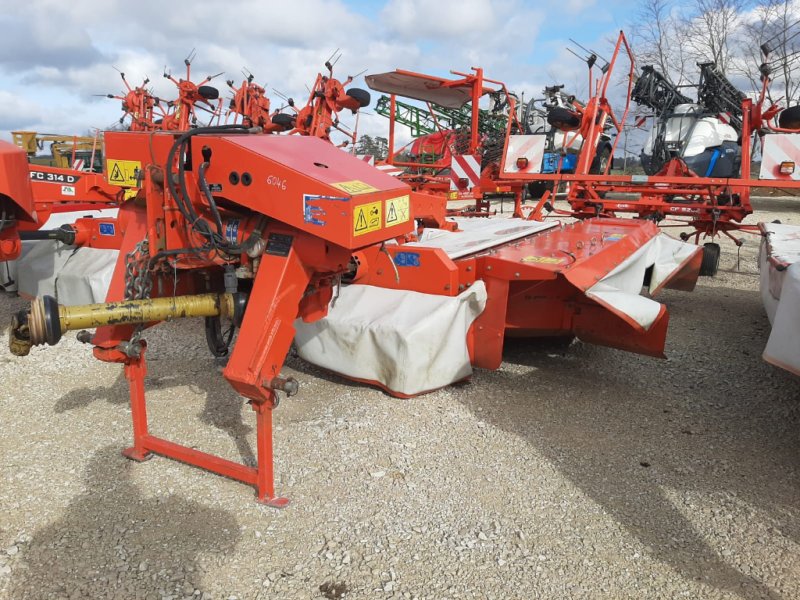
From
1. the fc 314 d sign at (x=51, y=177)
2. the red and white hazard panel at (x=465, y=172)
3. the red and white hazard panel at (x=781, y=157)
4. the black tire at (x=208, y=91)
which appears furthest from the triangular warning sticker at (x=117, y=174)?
the black tire at (x=208, y=91)

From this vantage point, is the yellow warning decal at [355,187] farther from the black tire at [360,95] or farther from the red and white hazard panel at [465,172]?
the red and white hazard panel at [465,172]

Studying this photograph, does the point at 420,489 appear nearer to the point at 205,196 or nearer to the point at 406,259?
the point at 406,259

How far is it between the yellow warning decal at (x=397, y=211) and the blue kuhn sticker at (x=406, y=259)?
2.44 ft

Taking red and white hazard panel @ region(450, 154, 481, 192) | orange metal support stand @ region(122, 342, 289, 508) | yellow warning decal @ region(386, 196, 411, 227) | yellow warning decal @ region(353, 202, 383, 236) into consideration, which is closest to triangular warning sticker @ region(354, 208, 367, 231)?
yellow warning decal @ region(353, 202, 383, 236)

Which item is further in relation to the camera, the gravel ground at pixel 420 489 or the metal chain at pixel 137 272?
the metal chain at pixel 137 272

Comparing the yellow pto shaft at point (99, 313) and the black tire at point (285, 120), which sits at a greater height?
the black tire at point (285, 120)

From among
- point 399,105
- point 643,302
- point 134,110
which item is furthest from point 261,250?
point 399,105

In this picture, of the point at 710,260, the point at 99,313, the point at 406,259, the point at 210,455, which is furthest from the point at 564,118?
the point at 99,313

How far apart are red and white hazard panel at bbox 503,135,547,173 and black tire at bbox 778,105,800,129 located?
199cm

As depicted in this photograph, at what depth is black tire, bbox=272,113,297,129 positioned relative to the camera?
752 centimetres

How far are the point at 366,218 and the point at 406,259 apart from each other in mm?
1080

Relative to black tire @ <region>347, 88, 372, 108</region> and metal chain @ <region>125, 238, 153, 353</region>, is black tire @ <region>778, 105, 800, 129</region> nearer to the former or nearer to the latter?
black tire @ <region>347, 88, 372, 108</region>

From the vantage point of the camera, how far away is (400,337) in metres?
2.80

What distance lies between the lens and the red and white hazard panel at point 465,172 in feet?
23.9
